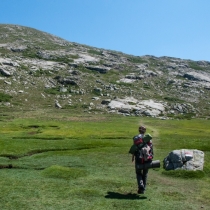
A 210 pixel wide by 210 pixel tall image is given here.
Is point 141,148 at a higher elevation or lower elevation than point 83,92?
lower

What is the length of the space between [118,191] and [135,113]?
109 meters

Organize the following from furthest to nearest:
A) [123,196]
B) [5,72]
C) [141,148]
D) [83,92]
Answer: [83,92] → [5,72] → [141,148] → [123,196]

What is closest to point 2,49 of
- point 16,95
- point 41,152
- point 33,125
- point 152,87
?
point 16,95

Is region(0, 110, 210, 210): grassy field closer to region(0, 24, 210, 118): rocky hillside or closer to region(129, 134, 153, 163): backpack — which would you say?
region(129, 134, 153, 163): backpack

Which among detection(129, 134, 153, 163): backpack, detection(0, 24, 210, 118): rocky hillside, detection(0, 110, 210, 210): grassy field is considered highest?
detection(0, 24, 210, 118): rocky hillside

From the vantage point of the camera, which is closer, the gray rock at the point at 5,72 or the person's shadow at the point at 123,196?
the person's shadow at the point at 123,196

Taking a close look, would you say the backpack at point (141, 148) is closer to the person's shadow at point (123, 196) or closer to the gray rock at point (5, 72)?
the person's shadow at point (123, 196)

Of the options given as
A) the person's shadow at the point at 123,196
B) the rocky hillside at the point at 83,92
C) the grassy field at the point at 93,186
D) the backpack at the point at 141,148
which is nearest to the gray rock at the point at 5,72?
the rocky hillside at the point at 83,92

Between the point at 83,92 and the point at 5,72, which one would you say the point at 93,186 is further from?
the point at 5,72

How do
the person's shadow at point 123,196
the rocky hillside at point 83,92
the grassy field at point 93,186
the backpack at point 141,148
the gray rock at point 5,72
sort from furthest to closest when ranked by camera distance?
1. the gray rock at point 5,72
2. the rocky hillside at point 83,92
3. the backpack at point 141,148
4. the person's shadow at point 123,196
5. the grassy field at point 93,186

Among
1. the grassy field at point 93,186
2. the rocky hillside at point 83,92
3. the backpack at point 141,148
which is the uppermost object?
the rocky hillside at point 83,92

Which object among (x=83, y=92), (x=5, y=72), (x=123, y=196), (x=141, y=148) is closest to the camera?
(x=123, y=196)

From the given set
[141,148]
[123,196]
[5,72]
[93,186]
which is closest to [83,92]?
[5,72]

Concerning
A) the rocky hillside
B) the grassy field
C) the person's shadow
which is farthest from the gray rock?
the person's shadow
